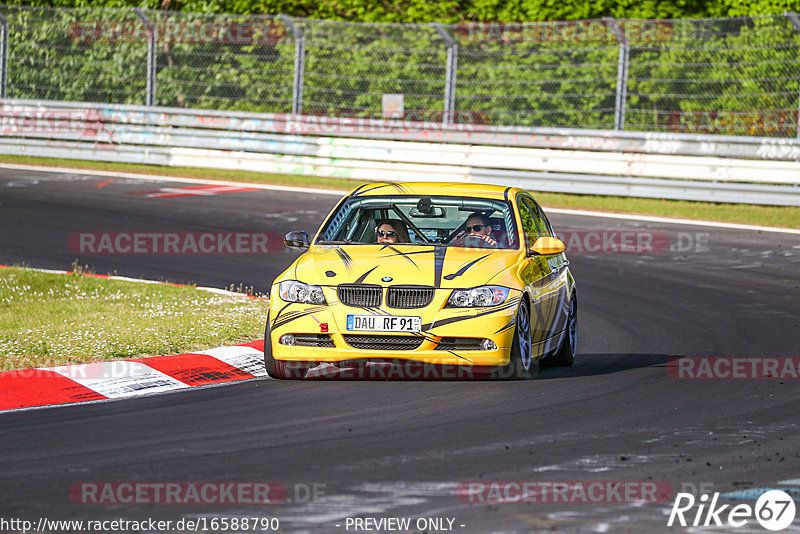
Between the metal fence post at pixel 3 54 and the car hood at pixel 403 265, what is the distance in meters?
18.5

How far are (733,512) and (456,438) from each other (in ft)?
6.04

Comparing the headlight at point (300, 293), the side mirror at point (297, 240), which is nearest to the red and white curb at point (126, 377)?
the headlight at point (300, 293)

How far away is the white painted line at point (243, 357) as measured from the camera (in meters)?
9.77

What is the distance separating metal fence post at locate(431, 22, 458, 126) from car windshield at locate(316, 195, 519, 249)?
504 inches

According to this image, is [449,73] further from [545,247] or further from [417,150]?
[545,247]

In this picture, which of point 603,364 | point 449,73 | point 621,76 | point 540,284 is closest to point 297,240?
point 540,284

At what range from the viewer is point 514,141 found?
22875 millimetres

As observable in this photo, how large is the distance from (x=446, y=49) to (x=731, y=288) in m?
10.1

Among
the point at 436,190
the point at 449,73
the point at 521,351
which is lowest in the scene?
the point at 521,351

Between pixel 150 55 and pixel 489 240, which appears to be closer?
pixel 489 240

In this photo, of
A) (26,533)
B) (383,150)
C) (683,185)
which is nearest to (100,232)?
(383,150)

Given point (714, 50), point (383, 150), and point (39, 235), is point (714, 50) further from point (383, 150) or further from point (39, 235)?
point (39, 235)

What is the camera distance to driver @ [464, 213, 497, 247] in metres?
10.1

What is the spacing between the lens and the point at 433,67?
23828 mm
